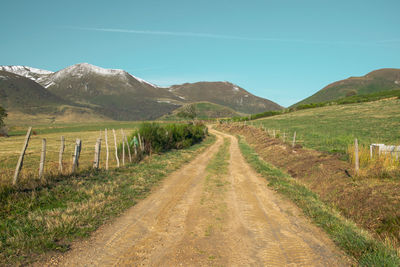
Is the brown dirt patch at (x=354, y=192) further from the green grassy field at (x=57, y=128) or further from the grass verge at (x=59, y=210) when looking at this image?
the green grassy field at (x=57, y=128)

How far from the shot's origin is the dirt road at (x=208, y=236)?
4.78 metres

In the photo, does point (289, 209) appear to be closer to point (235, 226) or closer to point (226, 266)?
point (235, 226)

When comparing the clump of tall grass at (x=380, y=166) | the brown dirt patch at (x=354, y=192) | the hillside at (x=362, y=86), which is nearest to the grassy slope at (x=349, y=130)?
the brown dirt patch at (x=354, y=192)

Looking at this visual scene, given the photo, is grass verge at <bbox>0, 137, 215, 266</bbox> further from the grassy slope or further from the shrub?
the grassy slope

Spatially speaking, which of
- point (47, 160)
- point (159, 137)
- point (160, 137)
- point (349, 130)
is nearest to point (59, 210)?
point (159, 137)

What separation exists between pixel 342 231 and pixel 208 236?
11.0 feet

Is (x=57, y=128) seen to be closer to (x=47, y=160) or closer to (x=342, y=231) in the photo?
(x=47, y=160)

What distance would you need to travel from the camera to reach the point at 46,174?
10.4 metres

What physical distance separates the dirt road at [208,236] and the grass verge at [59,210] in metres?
0.51

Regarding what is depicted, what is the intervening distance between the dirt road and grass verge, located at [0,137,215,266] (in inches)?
20.0

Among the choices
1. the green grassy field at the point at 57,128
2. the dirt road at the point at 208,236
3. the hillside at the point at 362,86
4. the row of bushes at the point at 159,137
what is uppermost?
the hillside at the point at 362,86

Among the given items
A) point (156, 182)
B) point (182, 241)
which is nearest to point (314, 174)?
point (156, 182)

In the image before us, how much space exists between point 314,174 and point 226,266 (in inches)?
380

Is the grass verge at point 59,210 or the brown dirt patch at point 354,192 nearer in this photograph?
the grass verge at point 59,210
